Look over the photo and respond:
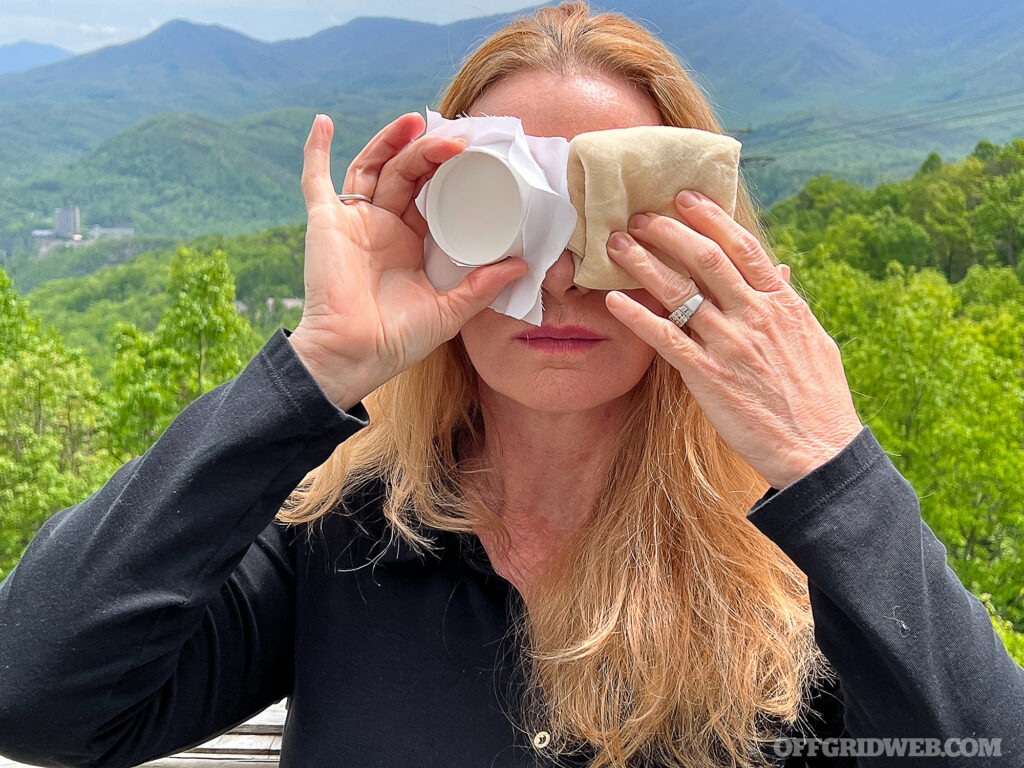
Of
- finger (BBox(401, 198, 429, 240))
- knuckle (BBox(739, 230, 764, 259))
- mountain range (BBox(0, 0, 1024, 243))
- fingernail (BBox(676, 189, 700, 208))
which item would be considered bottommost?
mountain range (BBox(0, 0, 1024, 243))

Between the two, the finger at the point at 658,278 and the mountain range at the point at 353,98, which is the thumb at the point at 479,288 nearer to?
the finger at the point at 658,278

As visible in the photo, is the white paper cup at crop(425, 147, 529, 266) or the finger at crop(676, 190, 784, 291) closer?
the finger at crop(676, 190, 784, 291)

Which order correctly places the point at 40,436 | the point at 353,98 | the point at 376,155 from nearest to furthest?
the point at 376,155, the point at 40,436, the point at 353,98

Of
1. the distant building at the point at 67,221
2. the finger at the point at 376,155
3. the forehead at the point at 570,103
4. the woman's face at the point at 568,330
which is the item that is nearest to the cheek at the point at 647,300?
the woman's face at the point at 568,330

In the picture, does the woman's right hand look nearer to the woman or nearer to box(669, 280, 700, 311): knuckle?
the woman

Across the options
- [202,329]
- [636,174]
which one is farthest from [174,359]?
[636,174]

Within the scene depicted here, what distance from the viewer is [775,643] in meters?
1.84

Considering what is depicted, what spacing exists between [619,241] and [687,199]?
0.15 m

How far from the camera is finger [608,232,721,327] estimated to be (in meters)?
1.60

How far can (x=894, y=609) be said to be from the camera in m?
1.43

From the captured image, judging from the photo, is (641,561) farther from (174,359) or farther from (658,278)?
(174,359)

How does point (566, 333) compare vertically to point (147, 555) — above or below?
above

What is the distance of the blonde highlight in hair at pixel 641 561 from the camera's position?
1790mm

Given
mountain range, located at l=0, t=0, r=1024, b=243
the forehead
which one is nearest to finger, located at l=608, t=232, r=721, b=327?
the forehead
